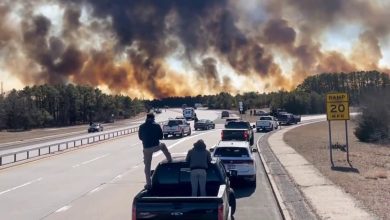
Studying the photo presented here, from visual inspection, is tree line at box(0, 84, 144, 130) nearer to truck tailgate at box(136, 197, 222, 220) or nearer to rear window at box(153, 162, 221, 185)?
rear window at box(153, 162, 221, 185)

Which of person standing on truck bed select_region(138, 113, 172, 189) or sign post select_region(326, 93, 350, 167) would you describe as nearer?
person standing on truck bed select_region(138, 113, 172, 189)

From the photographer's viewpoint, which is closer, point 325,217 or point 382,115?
point 325,217

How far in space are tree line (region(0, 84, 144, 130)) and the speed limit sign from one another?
82279 mm

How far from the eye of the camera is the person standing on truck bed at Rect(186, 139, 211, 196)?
10.9 m

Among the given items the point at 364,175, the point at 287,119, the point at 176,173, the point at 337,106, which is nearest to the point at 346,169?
the point at 364,175

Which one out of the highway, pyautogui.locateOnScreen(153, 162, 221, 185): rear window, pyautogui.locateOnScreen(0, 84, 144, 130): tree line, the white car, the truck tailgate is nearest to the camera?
the truck tailgate

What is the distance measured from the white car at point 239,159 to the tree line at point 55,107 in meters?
86.5

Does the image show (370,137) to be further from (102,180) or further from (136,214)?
(136,214)

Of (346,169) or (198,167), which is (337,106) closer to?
(346,169)

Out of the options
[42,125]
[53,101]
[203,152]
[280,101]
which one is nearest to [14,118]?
[42,125]

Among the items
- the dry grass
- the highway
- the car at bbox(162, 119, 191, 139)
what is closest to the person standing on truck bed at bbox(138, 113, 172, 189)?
the highway

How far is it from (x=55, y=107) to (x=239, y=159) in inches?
4524

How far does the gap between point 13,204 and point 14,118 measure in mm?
89260

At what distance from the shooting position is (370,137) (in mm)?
45000
